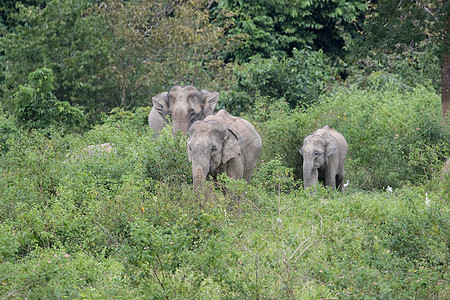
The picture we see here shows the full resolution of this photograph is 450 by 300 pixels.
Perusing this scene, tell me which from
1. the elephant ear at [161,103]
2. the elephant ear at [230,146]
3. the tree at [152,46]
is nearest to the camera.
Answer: the elephant ear at [230,146]

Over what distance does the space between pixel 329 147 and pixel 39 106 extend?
6670 mm

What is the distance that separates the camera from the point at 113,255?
7445 millimetres

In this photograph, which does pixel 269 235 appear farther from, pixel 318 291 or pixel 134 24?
pixel 134 24

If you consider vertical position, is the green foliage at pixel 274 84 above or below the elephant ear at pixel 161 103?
below

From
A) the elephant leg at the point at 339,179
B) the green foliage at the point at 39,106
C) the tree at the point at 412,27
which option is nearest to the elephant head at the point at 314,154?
the elephant leg at the point at 339,179

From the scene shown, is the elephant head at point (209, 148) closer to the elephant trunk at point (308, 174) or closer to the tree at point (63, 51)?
the elephant trunk at point (308, 174)

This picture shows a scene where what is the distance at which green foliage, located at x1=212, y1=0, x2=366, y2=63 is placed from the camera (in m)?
24.7

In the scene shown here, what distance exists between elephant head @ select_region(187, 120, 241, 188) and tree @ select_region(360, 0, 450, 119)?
5742 mm

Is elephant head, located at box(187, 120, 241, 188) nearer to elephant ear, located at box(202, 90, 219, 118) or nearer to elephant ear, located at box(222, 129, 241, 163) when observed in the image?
elephant ear, located at box(222, 129, 241, 163)

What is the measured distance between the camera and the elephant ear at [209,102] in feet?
40.7

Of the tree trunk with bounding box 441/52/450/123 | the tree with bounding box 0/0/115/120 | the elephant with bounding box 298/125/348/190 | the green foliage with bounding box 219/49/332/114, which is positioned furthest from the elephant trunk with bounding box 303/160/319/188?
the tree with bounding box 0/0/115/120

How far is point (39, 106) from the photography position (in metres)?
15.0

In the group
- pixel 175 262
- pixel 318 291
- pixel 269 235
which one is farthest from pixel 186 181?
pixel 318 291

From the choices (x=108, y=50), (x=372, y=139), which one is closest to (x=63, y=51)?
(x=108, y=50)
